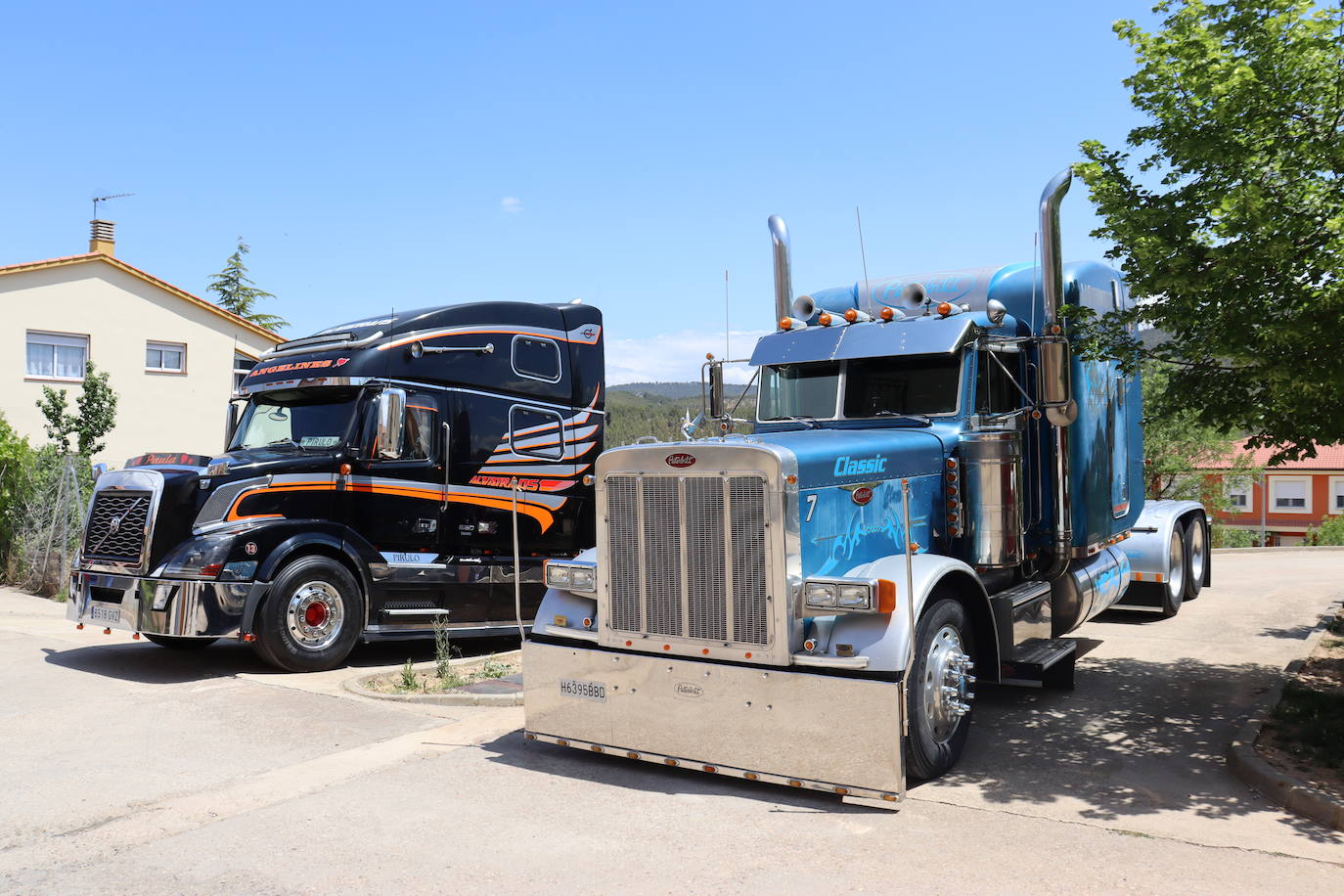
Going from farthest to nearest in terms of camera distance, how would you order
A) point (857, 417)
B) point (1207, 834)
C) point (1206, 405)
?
point (857, 417)
point (1206, 405)
point (1207, 834)

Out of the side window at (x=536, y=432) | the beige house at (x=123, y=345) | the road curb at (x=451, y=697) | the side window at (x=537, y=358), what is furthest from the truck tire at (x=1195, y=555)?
the beige house at (x=123, y=345)

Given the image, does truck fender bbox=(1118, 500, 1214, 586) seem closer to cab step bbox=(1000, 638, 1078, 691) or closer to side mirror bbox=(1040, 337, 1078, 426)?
cab step bbox=(1000, 638, 1078, 691)

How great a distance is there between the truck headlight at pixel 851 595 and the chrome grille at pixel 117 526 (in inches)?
256

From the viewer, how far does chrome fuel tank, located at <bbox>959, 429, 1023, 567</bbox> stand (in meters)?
7.19

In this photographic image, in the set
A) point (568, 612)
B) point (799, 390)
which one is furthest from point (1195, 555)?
point (568, 612)

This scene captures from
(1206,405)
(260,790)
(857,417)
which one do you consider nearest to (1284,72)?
(1206,405)

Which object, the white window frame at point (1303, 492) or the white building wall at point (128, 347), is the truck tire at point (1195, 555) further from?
the white window frame at point (1303, 492)

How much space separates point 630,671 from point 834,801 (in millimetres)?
1341

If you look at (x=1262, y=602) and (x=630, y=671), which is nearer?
(x=630, y=671)

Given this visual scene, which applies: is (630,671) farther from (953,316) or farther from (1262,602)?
(1262,602)

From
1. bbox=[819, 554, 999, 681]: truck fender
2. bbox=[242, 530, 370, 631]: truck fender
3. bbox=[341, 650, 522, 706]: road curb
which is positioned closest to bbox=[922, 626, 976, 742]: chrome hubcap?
bbox=[819, 554, 999, 681]: truck fender

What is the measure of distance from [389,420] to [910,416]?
15.8 feet

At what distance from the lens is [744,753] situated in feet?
18.7

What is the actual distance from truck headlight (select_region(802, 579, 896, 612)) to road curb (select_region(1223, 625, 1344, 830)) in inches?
91.8
